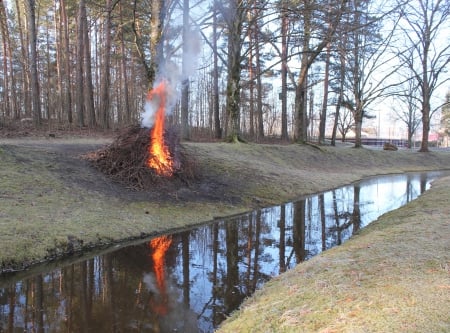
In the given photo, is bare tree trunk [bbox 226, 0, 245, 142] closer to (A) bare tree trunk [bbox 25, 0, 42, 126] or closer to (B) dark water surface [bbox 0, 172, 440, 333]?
(A) bare tree trunk [bbox 25, 0, 42, 126]

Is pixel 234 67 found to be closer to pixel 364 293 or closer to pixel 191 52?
pixel 191 52

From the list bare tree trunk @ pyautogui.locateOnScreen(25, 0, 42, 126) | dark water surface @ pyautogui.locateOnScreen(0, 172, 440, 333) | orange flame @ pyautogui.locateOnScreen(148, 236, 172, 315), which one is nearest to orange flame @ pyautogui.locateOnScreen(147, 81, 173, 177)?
dark water surface @ pyautogui.locateOnScreen(0, 172, 440, 333)

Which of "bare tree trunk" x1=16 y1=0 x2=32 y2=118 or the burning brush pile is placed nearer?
the burning brush pile

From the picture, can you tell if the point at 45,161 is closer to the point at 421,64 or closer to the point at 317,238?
the point at 317,238

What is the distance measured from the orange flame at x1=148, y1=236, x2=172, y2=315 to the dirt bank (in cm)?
50

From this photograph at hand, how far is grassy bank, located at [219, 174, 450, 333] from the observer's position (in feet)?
10.1

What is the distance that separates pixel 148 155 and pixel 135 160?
0.40m

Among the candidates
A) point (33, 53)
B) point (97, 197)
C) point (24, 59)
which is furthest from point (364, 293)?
point (24, 59)

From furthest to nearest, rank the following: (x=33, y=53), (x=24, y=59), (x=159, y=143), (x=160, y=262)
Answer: (x=24, y=59)
(x=33, y=53)
(x=159, y=143)
(x=160, y=262)

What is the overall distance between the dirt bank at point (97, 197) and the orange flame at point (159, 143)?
0.66 meters

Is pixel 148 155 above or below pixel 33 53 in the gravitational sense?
below

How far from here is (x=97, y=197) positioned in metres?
9.13

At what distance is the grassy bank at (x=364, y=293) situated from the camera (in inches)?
122

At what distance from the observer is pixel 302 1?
15.0 meters
